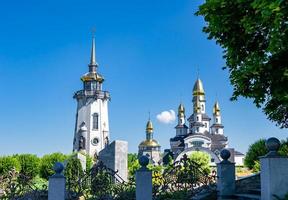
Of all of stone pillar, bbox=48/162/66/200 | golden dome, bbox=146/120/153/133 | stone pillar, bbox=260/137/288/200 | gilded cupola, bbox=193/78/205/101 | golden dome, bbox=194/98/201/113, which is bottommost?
stone pillar, bbox=48/162/66/200

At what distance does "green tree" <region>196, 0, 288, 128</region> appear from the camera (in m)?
9.19

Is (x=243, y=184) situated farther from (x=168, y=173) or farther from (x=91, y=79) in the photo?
(x=91, y=79)

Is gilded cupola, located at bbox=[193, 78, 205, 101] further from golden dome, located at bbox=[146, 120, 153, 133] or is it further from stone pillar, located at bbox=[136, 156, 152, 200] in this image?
stone pillar, located at bbox=[136, 156, 152, 200]

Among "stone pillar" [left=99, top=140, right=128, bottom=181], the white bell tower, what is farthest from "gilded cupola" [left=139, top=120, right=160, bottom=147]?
"stone pillar" [left=99, top=140, right=128, bottom=181]

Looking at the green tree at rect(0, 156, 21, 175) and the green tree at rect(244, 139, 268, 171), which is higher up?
the green tree at rect(244, 139, 268, 171)

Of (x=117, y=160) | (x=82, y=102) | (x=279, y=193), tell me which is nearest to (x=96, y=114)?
(x=82, y=102)

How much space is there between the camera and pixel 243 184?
39.5 feet

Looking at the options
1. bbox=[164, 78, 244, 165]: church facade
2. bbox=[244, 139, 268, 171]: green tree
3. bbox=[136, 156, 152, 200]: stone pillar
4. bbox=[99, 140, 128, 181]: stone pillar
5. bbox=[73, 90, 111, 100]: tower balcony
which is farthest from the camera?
bbox=[164, 78, 244, 165]: church facade

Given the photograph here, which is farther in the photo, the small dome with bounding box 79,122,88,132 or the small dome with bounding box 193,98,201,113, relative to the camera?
the small dome with bounding box 193,98,201,113

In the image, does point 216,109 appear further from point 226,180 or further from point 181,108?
point 226,180

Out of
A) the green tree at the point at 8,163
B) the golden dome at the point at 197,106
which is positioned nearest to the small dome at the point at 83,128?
the green tree at the point at 8,163

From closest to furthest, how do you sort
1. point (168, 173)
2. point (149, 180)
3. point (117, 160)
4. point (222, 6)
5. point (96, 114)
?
1. point (222, 6)
2. point (149, 180)
3. point (168, 173)
4. point (117, 160)
5. point (96, 114)

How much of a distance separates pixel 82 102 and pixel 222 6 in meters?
61.2

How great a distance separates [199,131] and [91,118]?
3109 cm
